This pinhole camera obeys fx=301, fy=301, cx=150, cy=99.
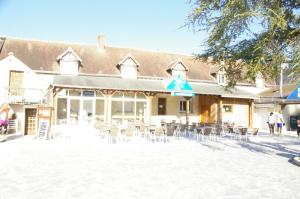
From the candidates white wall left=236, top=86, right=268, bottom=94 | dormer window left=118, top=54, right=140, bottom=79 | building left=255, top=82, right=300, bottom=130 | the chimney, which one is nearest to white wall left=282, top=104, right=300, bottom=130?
building left=255, top=82, right=300, bottom=130

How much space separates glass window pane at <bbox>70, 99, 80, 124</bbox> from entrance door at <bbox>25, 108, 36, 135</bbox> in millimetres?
4446

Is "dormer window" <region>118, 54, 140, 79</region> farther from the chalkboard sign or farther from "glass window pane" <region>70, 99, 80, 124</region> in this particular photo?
the chalkboard sign

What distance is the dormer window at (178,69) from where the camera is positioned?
26384 mm

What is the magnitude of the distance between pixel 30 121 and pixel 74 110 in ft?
15.8

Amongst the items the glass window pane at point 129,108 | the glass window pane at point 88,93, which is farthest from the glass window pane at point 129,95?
the glass window pane at point 88,93

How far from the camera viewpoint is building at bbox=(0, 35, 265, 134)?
20.3 meters

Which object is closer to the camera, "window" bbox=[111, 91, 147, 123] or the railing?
the railing

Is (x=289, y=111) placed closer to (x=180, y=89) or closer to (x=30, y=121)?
(x=180, y=89)

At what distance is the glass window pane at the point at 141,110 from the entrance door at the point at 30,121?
334 inches

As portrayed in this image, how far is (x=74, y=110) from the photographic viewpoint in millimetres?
22188

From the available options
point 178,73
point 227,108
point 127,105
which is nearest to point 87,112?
point 127,105

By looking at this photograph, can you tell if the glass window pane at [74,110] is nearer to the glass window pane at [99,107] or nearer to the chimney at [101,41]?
the glass window pane at [99,107]

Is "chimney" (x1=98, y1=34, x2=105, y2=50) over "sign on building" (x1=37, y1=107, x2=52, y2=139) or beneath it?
over

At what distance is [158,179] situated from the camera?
7.24 m
